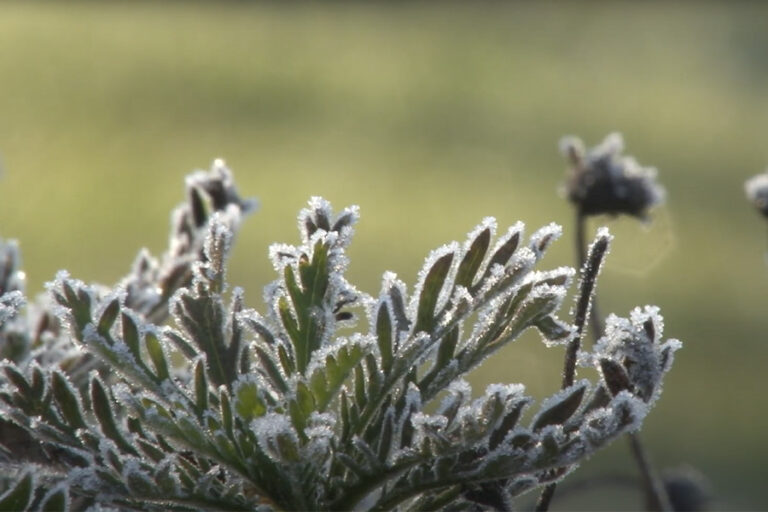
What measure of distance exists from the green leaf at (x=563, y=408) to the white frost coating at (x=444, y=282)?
11cm

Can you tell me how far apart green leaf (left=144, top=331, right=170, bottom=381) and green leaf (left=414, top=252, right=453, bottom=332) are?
0.58ft

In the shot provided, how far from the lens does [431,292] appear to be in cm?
77

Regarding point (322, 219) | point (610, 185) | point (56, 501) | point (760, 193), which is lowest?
point (56, 501)

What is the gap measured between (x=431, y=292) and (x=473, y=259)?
4 centimetres

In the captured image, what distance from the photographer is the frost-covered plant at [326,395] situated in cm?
70

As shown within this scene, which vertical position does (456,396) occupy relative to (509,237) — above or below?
below

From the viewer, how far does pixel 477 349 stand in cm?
76

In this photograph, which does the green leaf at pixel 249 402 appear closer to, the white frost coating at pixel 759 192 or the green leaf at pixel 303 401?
the green leaf at pixel 303 401

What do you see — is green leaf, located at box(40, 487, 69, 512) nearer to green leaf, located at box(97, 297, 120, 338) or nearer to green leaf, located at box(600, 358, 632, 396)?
green leaf, located at box(97, 297, 120, 338)

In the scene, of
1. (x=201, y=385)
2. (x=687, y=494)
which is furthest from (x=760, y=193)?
(x=201, y=385)

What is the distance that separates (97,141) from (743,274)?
7.39 m

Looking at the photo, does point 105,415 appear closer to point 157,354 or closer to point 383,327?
point 157,354

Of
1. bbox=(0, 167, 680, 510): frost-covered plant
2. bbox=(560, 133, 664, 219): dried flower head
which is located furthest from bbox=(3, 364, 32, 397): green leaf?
bbox=(560, 133, 664, 219): dried flower head

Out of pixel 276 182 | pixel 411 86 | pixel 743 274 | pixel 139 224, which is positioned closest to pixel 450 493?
pixel 743 274
